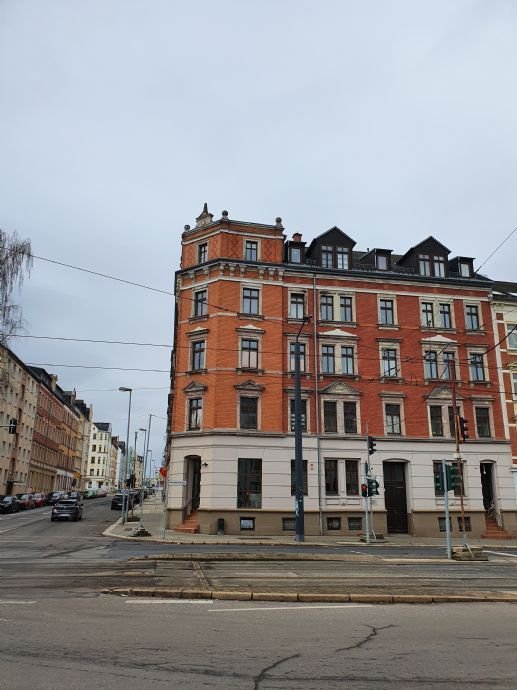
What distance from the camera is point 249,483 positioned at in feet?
99.5

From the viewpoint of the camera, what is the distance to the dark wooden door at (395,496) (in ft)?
106

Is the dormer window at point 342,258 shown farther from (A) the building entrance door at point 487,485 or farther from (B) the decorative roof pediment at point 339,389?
(A) the building entrance door at point 487,485

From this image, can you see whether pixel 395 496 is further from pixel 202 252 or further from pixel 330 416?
pixel 202 252

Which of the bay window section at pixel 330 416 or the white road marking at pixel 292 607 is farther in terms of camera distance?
the bay window section at pixel 330 416

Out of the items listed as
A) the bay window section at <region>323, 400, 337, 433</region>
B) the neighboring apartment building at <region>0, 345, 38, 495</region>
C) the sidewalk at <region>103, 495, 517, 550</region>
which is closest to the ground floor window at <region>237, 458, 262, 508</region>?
the sidewalk at <region>103, 495, 517, 550</region>

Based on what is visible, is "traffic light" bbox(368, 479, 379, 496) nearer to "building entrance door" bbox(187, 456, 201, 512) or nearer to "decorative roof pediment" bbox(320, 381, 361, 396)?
"decorative roof pediment" bbox(320, 381, 361, 396)

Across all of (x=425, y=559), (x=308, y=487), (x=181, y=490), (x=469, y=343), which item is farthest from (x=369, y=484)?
(x=469, y=343)

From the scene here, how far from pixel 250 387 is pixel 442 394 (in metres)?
11.8

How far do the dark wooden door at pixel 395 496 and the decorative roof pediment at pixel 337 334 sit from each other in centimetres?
783

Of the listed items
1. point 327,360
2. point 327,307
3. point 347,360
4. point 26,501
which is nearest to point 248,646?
point 327,360

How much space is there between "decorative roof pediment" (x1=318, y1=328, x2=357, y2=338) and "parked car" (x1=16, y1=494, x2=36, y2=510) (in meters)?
34.7

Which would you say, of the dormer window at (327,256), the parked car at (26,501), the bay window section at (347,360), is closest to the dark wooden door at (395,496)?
the bay window section at (347,360)

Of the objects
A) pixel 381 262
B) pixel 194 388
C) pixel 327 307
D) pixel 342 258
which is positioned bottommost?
pixel 194 388

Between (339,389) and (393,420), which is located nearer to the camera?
(339,389)
